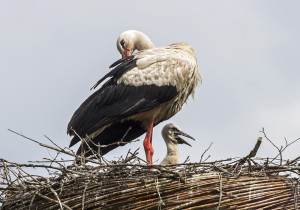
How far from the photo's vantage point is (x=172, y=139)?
24.2 feet

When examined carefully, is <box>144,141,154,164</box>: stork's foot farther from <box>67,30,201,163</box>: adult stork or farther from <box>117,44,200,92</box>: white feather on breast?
<box>117,44,200,92</box>: white feather on breast

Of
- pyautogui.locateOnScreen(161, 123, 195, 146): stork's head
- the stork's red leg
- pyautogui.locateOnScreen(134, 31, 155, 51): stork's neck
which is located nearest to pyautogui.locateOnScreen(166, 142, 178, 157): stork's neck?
pyautogui.locateOnScreen(161, 123, 195, 146): stork's head

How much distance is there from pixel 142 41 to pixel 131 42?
0.47 feet

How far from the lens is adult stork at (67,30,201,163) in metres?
7.43

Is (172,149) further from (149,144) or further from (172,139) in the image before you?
(149,144)

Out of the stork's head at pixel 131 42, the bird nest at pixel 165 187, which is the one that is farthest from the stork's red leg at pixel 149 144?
the bird nest at pixel 165 187

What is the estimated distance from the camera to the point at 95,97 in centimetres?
771

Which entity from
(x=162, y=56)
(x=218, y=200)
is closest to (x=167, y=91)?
(x=162, y=56)

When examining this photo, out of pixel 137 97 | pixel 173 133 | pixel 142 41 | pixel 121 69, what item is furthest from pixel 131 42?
pixel 173 133

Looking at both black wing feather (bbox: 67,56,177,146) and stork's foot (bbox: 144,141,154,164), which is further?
stork's foot (bbox: 144,141,154,164)

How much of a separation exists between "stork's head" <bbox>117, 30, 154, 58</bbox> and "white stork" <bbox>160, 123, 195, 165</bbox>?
1435 mm

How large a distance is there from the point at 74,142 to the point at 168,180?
2.67 metres

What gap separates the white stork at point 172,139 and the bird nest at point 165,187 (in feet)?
6.58

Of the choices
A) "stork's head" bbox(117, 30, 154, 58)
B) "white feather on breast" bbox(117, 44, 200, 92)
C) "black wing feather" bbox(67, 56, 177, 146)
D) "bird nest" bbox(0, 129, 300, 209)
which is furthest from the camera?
"stork's head" bbox(117, 30, 154, 58)
